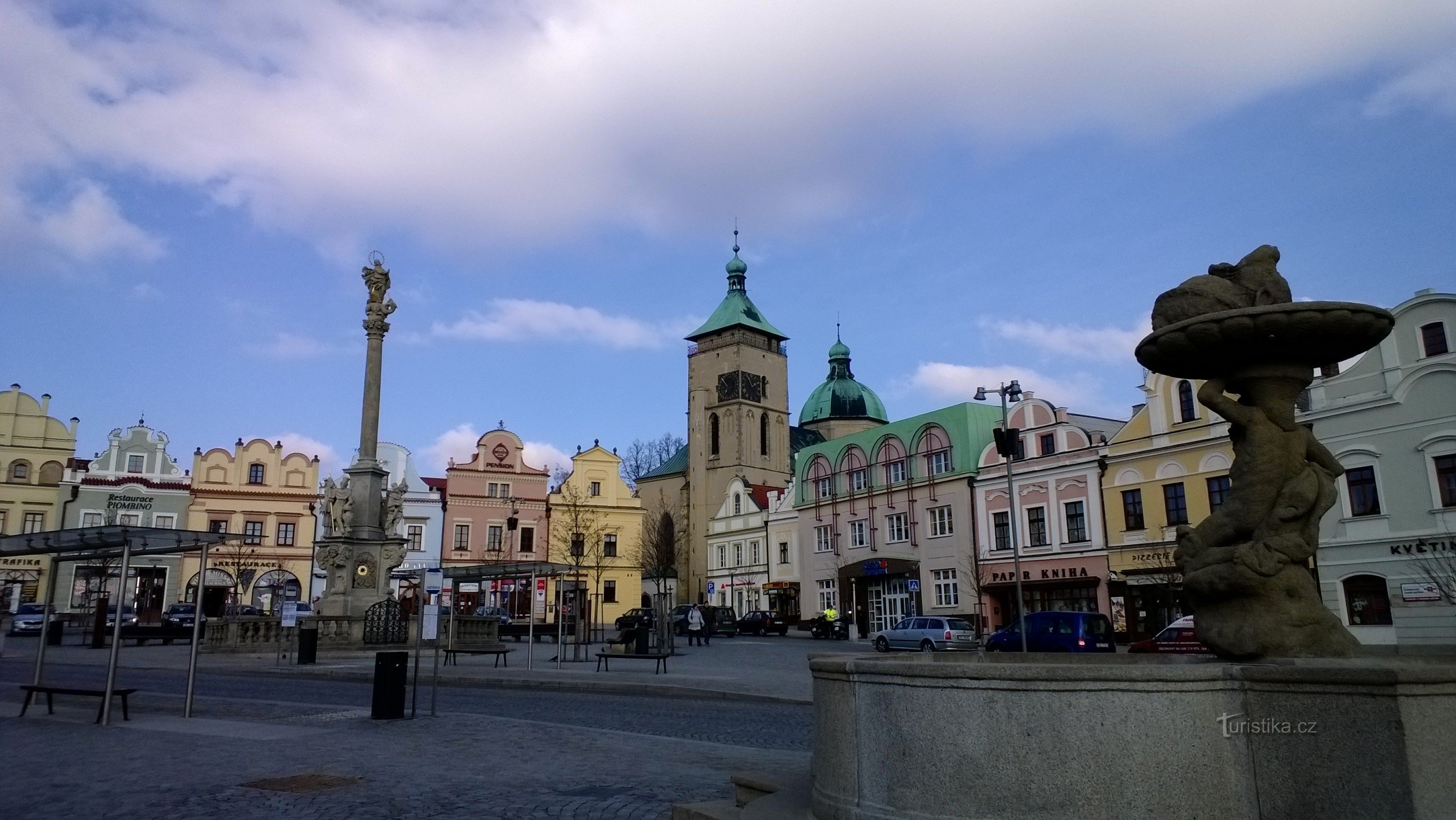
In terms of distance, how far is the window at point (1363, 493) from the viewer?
33.5 meters

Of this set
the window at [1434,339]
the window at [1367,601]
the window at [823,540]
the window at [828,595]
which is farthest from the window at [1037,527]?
the window at [1434,339]

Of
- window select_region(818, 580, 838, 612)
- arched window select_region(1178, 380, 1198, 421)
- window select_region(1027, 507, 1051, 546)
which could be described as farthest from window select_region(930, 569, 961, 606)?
arched window select_region(1178, 380, 1198, 421)

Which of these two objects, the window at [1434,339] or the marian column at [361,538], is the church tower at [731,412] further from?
the window at [1434,339]

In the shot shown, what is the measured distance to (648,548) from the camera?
8212 centimetres

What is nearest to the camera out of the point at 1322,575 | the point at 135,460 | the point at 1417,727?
the point at 1417,727

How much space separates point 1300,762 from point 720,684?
16.2m

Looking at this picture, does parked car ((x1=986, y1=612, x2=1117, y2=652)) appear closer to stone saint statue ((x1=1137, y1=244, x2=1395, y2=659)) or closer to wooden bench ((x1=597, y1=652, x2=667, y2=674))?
wooden bench ((x1=597, y1=652, x2=667, y2=674))

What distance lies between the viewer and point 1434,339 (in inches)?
1276

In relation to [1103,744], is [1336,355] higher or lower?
higher

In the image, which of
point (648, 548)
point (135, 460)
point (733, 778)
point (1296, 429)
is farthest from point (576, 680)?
point (648, 548)

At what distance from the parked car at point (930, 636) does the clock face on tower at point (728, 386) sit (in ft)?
186

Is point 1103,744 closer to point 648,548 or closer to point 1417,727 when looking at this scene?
point 1417,727

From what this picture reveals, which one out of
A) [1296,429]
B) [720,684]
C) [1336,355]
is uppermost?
[1336,355]

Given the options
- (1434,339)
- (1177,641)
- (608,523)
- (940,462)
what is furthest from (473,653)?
(608,523)
